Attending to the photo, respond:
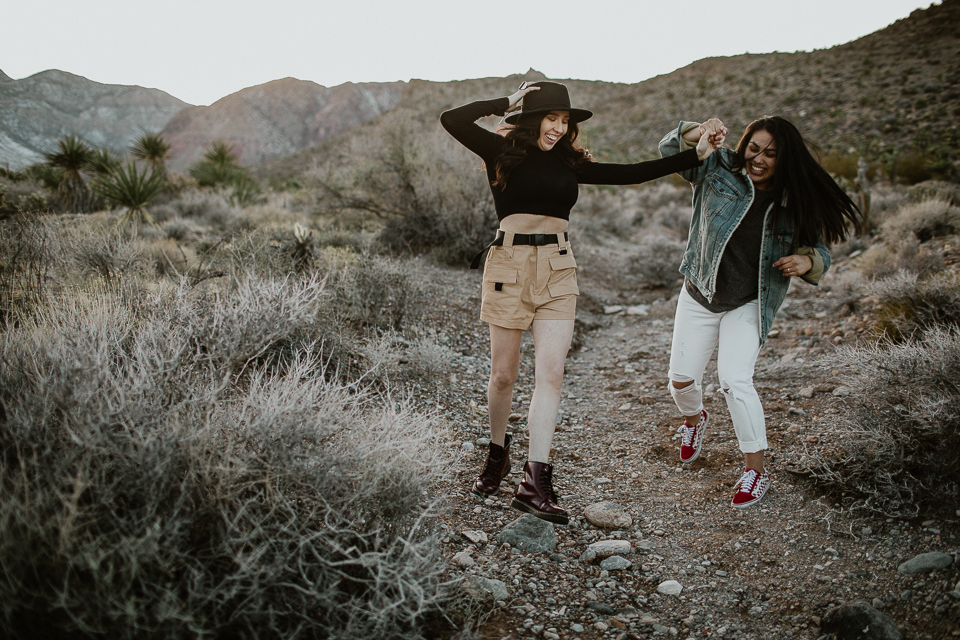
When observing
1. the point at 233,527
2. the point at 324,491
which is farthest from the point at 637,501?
the point at 233,527

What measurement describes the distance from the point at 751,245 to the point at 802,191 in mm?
369

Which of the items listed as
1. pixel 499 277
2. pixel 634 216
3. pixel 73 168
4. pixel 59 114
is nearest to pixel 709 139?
pixel 499 277

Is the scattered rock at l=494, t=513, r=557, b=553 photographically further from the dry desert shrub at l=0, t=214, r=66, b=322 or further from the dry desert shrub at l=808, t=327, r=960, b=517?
the dry desert shrub at l=0, t=214, r=66, b=322

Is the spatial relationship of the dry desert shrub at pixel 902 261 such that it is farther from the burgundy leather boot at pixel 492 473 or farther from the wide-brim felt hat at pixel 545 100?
the burgundy leather boot at pixel 492 473

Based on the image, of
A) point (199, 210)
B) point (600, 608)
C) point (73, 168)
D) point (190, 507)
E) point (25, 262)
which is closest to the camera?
point (190, 507)

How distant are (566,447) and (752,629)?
1.87m

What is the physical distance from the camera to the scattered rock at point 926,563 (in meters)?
2.25

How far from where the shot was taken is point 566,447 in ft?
12.7

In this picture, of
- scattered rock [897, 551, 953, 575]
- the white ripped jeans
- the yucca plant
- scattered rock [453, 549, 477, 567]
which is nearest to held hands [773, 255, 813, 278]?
the white ripped jeans

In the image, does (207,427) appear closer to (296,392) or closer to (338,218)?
(296,392)

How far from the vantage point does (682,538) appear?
2719 mm

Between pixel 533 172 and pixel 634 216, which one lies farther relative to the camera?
pixel 634 216

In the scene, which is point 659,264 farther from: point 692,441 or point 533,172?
point 533,172

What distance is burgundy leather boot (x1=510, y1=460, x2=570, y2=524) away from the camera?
2.66 meters
